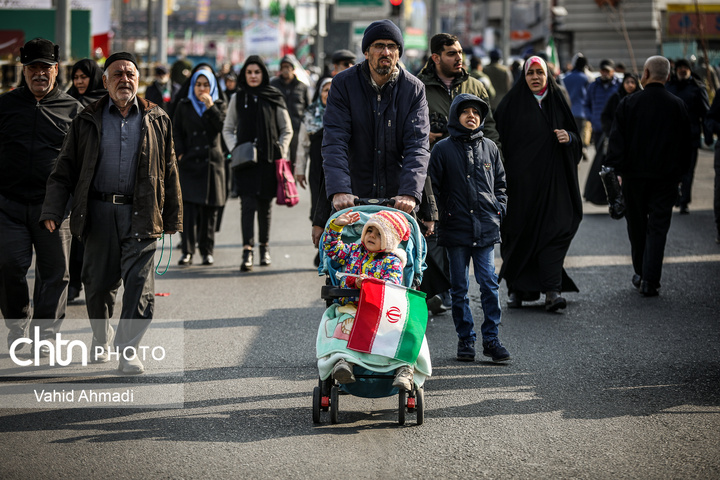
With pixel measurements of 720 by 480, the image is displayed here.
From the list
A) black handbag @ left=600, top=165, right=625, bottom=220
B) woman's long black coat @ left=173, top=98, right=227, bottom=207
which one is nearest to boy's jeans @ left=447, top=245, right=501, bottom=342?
black handbag @ left=600, top=165, right=625, bottom=220

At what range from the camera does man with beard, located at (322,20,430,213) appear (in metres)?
6.48

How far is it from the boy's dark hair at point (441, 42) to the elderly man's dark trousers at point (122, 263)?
3.16 metres

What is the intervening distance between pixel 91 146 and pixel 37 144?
0.91m

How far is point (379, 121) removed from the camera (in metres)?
6.57

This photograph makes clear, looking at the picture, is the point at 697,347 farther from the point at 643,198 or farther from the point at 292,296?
the point at 292,296

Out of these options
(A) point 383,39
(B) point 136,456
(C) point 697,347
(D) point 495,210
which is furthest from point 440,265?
(B) point 136,456

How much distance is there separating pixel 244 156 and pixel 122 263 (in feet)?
15.2

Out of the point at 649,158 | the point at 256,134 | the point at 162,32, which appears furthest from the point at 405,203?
the point at 162,32

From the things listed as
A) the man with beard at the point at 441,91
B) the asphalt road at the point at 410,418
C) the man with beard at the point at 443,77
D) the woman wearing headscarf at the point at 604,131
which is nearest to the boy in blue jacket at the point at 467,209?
the asphalt road at the point at 410,418

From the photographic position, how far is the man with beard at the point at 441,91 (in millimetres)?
8656

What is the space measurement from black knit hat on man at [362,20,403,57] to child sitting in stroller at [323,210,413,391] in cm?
114

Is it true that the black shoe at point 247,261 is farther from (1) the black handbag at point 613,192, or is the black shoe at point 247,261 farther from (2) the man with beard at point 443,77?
(1) the black handbag at point 613,192
